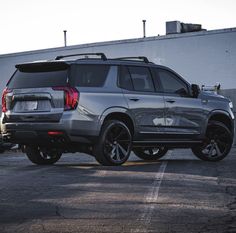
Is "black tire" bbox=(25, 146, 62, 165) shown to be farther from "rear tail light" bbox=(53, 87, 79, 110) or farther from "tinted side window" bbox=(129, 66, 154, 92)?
"tinted side window" bbox=(129, 66, 154, 92)

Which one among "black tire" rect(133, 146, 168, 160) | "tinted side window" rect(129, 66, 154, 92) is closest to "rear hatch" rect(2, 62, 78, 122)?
"tinted side window" rect(129, 66, 154, 92)

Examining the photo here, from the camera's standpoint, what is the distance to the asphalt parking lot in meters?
6.35

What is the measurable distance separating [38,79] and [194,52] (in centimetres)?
1956

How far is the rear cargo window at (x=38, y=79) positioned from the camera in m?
11.5

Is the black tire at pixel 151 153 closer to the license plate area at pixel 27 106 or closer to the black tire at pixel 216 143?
the black tire at pixel 216 143

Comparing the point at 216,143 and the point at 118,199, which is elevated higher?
the point at 118,199

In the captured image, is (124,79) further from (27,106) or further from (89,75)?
(27,106)

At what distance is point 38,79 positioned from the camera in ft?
38.6

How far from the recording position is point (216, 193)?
27.5 feet

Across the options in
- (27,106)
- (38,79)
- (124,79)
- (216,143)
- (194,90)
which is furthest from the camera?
(216,143)

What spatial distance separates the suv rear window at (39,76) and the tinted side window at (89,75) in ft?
0.51

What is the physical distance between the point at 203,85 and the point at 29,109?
18.8 m

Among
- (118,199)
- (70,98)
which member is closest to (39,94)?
(70,98)

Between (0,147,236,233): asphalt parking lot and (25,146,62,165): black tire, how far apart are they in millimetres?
1180
